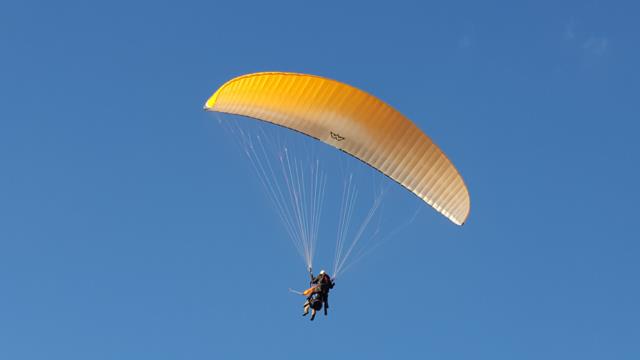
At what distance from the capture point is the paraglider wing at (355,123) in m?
30.2

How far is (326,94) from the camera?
30.5 m

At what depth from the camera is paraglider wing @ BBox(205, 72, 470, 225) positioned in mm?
30250

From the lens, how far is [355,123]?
3100 cm

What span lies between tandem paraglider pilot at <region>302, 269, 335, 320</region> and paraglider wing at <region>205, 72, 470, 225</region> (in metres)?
3.48

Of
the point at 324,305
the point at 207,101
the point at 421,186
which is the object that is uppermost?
the point at 421,186

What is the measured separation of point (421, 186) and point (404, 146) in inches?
52.2

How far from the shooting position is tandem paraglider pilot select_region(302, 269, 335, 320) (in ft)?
99.6

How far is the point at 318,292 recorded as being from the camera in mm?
30391

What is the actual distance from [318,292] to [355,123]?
15.2 feet

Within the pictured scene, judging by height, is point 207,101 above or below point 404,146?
below

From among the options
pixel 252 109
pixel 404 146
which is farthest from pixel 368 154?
pixel 252 109

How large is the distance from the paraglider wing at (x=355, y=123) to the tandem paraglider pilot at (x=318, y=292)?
11.4ft

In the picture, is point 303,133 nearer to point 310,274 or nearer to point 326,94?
point 326,94

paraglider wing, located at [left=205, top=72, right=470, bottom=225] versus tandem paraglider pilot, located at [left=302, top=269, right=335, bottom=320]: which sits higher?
paraglider wing, located at [left=205, top=72, right=470, bottom=225]
